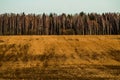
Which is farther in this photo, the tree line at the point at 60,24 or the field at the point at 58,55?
the tree line at the point at 60,24

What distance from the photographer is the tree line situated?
12156 cm

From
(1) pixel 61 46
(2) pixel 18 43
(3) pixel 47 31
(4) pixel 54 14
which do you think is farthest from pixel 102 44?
(4) pixel 54 14

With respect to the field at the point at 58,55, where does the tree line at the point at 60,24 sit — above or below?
above

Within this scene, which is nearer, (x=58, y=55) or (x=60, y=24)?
(x=58, y=55)

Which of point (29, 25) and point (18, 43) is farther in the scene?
point (29, 25)

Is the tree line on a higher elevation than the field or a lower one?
higher

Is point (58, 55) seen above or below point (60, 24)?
below

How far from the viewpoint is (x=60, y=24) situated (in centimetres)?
12794

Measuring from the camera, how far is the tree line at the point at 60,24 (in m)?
122

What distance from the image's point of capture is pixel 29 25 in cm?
12756

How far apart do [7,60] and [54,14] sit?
87.4 metres

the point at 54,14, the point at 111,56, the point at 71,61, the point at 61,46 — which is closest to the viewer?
the point at 71,61

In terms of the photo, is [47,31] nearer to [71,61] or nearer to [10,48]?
[10,48]

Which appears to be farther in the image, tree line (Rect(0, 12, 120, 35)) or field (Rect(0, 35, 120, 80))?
tree line (Rect(0, 12, 120, 35))
